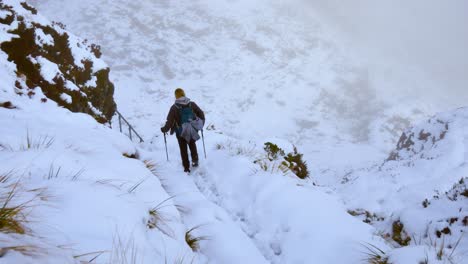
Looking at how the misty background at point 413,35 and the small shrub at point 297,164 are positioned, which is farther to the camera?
the misty background at point 413,35

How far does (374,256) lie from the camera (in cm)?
313

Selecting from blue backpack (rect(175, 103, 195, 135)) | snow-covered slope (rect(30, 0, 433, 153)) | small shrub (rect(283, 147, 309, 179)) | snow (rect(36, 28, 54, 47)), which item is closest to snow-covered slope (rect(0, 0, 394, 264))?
blue backpack (rect(175, 103, 195, 135))

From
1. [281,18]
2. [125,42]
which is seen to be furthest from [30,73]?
[281,18]


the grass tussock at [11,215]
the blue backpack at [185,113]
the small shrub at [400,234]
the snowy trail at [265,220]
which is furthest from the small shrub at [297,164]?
the grass tussock at [11,215]

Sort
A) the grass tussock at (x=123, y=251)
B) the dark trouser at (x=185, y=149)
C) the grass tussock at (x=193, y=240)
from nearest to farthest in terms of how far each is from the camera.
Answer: the grass tussock at (x=123, y=251) < the grass tussock at (x=193, y=240) < the dark trouser at (x=185, y=149)

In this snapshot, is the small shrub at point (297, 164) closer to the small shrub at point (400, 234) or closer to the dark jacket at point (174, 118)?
the dark jacket at point (174, 118)

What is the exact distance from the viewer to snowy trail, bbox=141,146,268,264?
3.49 m

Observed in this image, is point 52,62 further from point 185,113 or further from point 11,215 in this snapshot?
point 11,215

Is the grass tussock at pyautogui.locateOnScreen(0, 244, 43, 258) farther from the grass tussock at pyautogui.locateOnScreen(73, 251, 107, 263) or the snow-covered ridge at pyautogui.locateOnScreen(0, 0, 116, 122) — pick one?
the snow-covered ridge at pyautogui.locateOnScreen(0, 0, 116, 122)

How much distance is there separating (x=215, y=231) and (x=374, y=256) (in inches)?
73.4

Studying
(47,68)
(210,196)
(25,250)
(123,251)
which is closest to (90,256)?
(123,251)

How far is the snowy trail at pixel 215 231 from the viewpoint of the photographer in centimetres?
349

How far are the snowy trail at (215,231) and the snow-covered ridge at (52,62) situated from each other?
17.6ft

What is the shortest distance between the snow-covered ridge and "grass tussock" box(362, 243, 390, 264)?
26.1 ft
